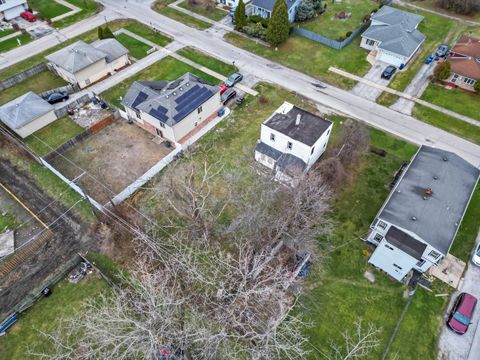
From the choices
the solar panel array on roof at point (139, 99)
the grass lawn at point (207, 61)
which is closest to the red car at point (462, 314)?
Answer: the solar panel array on roof at point (139, 99)

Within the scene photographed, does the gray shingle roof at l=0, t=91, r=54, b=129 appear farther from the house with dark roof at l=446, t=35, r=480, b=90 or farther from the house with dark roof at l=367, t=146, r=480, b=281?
the house with dark roof at l=446, t=35, r=480, b=90

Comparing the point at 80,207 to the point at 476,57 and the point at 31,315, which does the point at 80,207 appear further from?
the point at 476,57

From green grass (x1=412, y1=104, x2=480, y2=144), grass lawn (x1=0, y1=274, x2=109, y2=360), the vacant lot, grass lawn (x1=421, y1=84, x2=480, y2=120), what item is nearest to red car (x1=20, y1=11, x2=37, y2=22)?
the vacant lot

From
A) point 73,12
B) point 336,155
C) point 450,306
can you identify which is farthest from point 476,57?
point 73,12

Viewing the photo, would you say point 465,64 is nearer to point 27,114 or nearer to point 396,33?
point 396,33

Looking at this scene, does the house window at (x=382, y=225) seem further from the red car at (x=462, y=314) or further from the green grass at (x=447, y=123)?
the green grass at (x=447, y=123)

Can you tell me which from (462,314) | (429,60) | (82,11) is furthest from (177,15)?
(462,314)

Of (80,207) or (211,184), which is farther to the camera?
(211,184)
